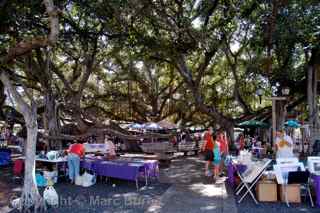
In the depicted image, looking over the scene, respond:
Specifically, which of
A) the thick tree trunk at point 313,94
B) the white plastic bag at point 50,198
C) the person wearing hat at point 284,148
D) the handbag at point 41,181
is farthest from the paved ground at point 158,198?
the thick tree trunk at point 313,94

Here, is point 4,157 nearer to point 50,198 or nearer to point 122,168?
point 122,168

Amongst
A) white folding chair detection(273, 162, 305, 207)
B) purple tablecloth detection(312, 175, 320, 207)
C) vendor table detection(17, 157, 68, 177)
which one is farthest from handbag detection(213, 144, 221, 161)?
vendor table detection(17, 157, 68, 177)

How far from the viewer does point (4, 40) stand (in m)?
11.0

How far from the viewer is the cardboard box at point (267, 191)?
7781mm

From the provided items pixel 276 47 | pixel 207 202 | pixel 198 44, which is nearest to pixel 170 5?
pixel 198 44

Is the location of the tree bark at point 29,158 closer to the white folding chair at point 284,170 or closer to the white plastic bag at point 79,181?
the white plastic bag at point 79,181

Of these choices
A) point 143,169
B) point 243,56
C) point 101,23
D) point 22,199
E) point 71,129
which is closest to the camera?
point 22,199

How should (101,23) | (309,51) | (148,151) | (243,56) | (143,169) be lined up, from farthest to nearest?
(243,56)
(148,151)
(309,51)
(101,23)
(143,169)

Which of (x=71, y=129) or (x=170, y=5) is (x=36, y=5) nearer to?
(x=170, y=5)

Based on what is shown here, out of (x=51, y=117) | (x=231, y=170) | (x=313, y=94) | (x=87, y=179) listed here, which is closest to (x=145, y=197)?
(x=87, y=179)

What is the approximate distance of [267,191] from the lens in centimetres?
781

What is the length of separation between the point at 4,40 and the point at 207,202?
8.22 metres

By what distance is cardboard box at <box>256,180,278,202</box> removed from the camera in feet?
25.5

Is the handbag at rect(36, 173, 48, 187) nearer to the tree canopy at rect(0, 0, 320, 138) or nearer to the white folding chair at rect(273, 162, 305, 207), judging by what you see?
the tree canopy at rect(0, 0, 320, 138)
